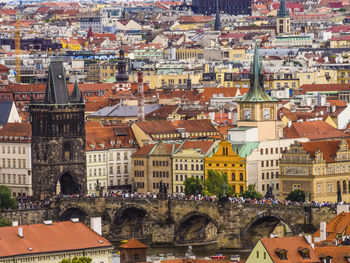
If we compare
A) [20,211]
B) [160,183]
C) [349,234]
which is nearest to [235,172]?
[160,183]

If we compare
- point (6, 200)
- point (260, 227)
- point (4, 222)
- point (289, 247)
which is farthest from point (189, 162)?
point (289, 247)

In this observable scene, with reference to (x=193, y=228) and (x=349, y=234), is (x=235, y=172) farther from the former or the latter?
(x=349, y=234)

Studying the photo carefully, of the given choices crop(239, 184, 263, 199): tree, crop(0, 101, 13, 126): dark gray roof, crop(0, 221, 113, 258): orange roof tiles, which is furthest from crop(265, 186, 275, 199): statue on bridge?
crop(0, 221, 113, 258): orange roof tiles

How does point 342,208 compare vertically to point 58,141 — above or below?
below

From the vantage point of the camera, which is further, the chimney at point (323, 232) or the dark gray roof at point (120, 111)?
the dark gray roof at point (120, 111)

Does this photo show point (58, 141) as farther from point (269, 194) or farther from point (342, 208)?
point (342, 208)

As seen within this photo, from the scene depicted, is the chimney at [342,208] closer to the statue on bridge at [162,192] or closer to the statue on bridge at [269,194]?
the statue on bridge at [269,194]

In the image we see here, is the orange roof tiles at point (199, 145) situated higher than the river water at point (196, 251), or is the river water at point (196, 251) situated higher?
the orange roof tiles at point (199, 145)

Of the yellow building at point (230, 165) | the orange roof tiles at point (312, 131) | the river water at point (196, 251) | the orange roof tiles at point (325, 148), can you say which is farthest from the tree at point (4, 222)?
the orange roof tiles at point (312, 131)
